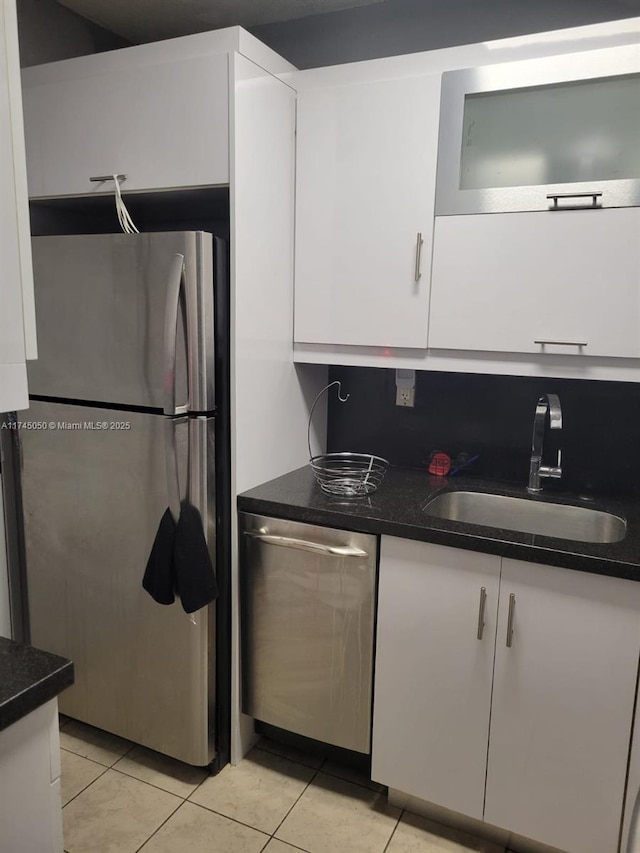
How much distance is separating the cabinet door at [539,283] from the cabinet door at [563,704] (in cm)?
66

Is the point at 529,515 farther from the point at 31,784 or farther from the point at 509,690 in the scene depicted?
the point at 31,784

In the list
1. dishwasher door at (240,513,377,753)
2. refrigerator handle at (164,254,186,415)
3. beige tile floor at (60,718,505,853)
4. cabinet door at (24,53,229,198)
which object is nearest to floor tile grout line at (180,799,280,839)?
beige tile floor at (60,718,505,853)

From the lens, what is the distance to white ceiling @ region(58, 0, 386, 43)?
2160mm

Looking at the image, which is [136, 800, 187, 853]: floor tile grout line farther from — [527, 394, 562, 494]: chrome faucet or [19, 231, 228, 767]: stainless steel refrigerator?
[527, 394, 562, 494]: chrome faucet

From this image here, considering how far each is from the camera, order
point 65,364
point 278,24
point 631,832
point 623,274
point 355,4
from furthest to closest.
→ point 278,24
point 355,4
point 65,364
point 623,274
point 631,832

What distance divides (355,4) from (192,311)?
130cm

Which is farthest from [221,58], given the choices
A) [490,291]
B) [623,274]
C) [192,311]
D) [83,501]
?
[83,501]

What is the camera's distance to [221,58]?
1.71m

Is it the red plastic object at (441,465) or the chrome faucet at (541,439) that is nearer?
the chrome faucet at (541,439)

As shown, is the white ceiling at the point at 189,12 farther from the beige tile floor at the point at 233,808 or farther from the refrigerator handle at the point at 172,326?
the beige tile floor at the point at 233,808

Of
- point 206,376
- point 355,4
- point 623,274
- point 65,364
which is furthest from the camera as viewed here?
point 355,4

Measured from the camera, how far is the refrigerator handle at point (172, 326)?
1.71 metres

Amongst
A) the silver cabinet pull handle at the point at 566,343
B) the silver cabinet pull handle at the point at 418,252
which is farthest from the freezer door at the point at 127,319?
the silver cabinet pull handle at the point at 566,343

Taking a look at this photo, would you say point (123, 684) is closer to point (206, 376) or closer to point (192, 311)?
point (206, 376)
